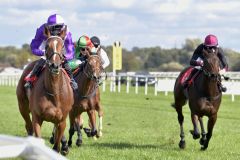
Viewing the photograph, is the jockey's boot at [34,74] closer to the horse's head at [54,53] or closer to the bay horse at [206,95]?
the horse's head at [54,53]

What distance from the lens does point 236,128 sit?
54.1 feet

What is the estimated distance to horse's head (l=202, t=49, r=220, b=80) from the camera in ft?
35.3

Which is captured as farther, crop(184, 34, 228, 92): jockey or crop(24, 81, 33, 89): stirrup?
crop(184, 34, 228, 92): jockey

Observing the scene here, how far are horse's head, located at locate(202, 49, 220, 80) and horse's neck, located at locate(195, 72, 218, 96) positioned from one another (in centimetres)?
20

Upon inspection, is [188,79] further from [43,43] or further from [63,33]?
[63,33]

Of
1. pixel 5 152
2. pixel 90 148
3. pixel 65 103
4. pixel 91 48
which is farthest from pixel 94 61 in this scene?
pixel 5 152

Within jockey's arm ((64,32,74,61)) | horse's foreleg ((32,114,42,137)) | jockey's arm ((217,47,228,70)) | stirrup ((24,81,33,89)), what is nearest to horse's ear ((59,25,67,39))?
jockey's arm ((64,32,74,61))

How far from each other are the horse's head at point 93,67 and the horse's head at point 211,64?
6.80ft

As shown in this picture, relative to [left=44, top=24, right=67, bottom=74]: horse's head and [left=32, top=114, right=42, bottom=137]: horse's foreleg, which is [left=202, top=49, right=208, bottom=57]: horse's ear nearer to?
[left=44, top=24, right=67, bottom=74]: horse's head

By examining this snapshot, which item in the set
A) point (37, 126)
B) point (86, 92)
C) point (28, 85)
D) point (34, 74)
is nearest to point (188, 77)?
point (86, 92)

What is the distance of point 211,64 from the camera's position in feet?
35.3

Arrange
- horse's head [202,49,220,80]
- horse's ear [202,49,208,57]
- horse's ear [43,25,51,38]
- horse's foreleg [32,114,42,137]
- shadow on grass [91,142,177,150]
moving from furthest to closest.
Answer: shadow on grass [91,142,177,150], horse's ear [202,49,208,57], horse's head [202,49,220,80], horse's ear [43,25,51,38], horse's foreleg [32,114,42,137]

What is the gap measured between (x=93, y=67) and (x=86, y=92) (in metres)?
0.64

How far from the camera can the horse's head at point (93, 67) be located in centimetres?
1154
